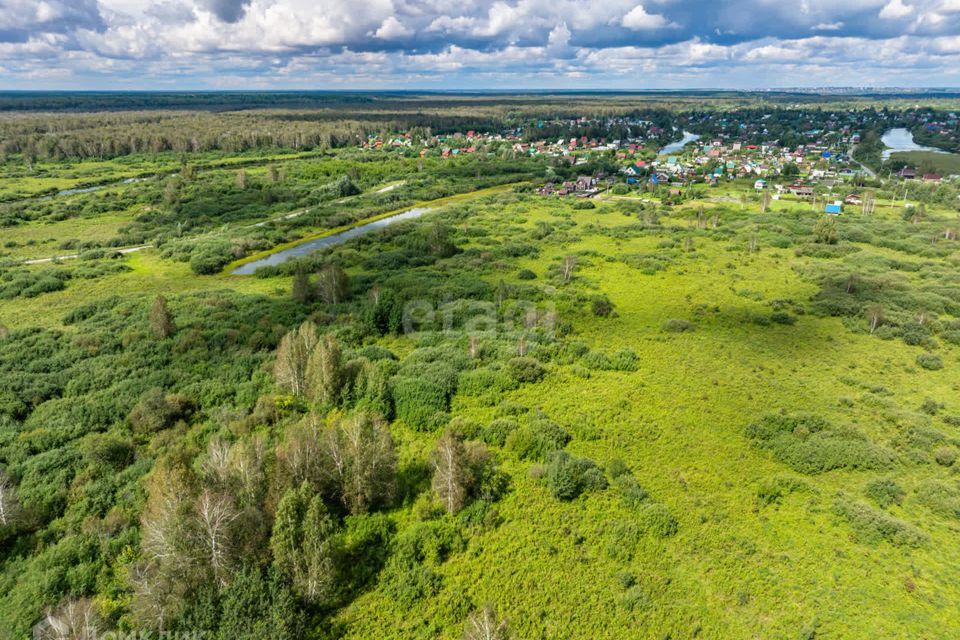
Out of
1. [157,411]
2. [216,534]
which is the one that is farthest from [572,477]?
[157,411]

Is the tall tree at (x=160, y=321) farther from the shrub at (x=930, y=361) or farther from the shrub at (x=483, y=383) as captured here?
the shrub at (x=930, y=361)

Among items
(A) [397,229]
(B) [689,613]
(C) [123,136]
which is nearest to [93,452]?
(B) [689,613]

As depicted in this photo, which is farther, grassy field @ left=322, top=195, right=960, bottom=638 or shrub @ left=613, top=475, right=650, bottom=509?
shrub @ left=613, top=475, right=650, bottom=509

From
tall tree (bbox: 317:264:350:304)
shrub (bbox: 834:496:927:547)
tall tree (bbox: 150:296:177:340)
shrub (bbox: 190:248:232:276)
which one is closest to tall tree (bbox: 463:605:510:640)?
shrub (bbox: 834:496:927:547)

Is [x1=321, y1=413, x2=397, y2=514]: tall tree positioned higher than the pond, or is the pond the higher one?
the pond

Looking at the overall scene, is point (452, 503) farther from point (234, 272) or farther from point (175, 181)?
point (175, 181)

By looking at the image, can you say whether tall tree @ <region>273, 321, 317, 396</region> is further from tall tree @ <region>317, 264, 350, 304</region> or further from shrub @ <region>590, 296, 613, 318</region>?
shrub @ <region>590, 296, 613, 318</region>
